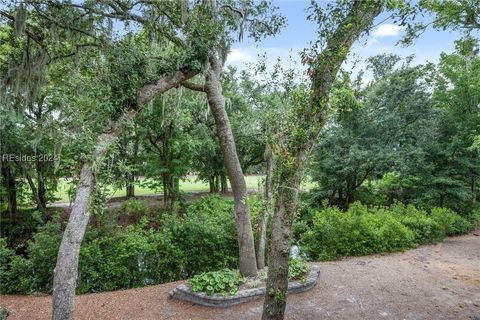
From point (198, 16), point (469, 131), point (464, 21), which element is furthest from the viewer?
point (469, 131)

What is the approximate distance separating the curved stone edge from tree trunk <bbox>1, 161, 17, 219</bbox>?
876 cm

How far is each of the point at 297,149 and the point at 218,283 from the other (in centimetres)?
290

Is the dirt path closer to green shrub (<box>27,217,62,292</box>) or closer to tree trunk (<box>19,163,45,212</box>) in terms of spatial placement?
green shrub (<box>27,217,62,292</box>)

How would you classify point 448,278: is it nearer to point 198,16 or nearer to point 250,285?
point 250,285

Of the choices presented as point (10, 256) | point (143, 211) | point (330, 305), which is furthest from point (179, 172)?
point (330, 305)

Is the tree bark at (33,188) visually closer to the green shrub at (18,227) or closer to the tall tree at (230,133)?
the green shrub at (18,227)

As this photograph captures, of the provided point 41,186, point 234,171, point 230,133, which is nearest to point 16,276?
point 234,171

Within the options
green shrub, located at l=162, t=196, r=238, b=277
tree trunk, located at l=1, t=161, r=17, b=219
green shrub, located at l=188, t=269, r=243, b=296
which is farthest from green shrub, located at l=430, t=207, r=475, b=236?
tree trunk, located at l=1, t=161, r=17, b=219

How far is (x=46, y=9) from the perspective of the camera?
4902mm

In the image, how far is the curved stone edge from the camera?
15.1 ft

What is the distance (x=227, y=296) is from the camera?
4645 millimetres

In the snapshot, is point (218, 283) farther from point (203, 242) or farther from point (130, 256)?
point (130, 256)

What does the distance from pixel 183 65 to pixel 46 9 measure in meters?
2.54

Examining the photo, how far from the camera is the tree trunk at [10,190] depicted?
10.4 m
